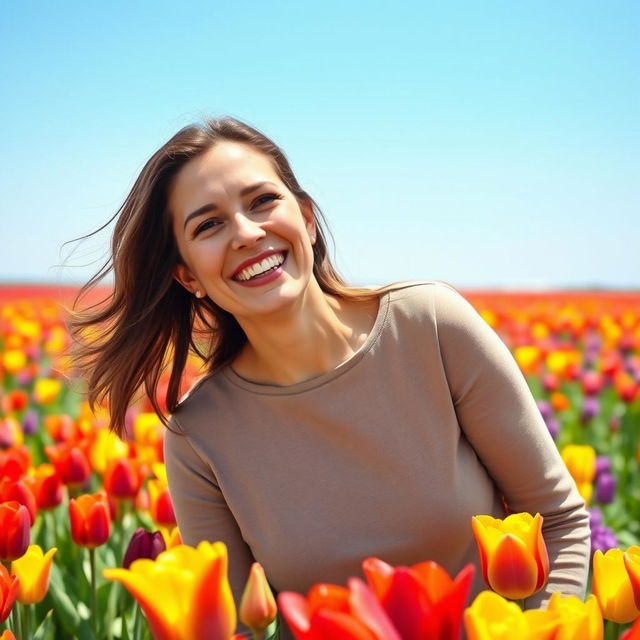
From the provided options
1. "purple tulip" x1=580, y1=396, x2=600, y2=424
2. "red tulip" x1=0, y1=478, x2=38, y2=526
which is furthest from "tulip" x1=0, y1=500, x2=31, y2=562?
"purple tulip" x1=580, y1=396, x2=600, y2=424

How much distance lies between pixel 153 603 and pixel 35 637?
1.50 m

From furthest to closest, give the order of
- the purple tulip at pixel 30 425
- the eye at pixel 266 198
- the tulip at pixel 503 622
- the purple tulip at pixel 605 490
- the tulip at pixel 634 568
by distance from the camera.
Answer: the purple tulip at pixel 30 425
the purple tulip at pixel 605 490
the eye at pixel 266 198
the tulip at pixel 634 568
the tulip at pixel 503 622

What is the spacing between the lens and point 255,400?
8.11 ft

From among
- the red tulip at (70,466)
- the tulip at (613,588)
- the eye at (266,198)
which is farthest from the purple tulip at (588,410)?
the tulip at (613,588)

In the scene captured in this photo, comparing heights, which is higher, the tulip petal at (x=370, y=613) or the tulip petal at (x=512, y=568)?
the tulip petal at (x=370, y=613)

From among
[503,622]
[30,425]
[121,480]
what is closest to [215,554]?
[503,622]

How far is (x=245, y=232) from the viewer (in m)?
2.25

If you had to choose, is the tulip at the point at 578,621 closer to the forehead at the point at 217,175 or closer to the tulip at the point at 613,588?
the tulip at the point at 613,588

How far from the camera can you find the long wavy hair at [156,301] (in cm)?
253

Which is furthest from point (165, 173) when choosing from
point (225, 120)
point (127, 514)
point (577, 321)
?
point (577, 321)

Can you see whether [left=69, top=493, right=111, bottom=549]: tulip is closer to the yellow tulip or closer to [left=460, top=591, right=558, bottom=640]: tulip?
[left=460, top=591, right=558, bottom=640]: tulip

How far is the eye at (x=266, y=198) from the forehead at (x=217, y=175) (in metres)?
0.04

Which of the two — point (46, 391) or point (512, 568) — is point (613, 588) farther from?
point (46, 391)

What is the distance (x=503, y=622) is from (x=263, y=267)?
53.6 inches
